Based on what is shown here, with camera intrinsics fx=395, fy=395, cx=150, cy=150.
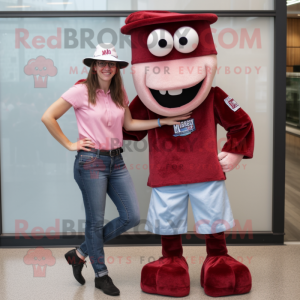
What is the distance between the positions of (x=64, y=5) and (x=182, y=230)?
1976 mm

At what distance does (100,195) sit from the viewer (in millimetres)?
2346

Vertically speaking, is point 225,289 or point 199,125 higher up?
point 199,125

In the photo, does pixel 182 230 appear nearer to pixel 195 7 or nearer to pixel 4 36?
pixel 195 7

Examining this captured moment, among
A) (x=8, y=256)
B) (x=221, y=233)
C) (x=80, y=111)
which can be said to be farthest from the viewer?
(x=8, y=256)

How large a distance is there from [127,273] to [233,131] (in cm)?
123

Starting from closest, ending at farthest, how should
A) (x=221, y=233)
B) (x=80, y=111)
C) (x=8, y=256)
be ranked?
1. (x=80, y=111)
2. (x=221, y=233)
3. (x=8, y=256)

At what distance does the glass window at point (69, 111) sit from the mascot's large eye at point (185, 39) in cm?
99

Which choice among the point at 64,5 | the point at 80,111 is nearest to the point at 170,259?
the point at 80,111

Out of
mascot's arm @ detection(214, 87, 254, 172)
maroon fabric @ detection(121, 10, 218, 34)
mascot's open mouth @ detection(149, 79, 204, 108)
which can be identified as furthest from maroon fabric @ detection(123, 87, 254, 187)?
maroon fabric @ detection(121, 10, 218, 34)

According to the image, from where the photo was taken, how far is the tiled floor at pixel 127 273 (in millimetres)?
2447

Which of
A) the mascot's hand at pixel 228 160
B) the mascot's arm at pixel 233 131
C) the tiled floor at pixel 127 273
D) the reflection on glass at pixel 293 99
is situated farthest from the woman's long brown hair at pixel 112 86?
the reflection on glass at pixel 293 99

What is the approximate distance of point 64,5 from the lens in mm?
3125

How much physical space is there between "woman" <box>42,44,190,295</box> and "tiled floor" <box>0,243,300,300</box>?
0.23 meters

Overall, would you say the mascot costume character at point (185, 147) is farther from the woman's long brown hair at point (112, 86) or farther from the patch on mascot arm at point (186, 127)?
the woman's long brown hair at point (112, 86)
